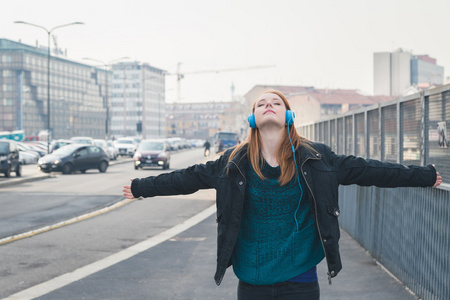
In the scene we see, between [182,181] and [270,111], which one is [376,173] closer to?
[270,111]

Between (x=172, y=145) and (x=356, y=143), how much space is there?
79.8 metres

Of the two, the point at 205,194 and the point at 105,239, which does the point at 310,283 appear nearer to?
the point at 105,239

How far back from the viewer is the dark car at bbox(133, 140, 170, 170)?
3803cm

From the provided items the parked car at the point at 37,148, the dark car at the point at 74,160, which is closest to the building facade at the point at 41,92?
the parked car at the point at 37,148

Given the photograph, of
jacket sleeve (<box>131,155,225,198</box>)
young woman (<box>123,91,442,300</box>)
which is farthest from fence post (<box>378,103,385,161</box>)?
jacket sleeve (<box>131,155,225,198</box>)

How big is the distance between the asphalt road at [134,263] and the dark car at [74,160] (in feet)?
56.9

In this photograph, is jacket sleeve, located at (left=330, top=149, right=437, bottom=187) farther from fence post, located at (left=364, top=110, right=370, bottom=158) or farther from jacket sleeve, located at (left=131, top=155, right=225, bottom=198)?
fence post, located at (left=364, top=110, right=370, bottom=158)

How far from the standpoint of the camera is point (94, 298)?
7027 mm

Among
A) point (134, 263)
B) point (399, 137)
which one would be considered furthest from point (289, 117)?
point (134, 263)

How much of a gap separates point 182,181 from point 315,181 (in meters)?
0.70

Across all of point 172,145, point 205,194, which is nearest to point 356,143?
point 205,194

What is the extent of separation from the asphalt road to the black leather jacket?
3.54 meters

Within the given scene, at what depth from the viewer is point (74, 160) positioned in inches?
1355

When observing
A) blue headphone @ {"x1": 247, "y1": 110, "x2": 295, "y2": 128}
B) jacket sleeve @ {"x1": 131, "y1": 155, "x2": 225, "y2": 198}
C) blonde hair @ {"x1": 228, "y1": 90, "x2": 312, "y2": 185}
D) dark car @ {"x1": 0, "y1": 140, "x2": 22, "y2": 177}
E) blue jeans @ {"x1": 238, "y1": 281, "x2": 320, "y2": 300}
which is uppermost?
blue headphone @ {"x1": 247, "y1": 110, "x2": 295, "y2": 128}
